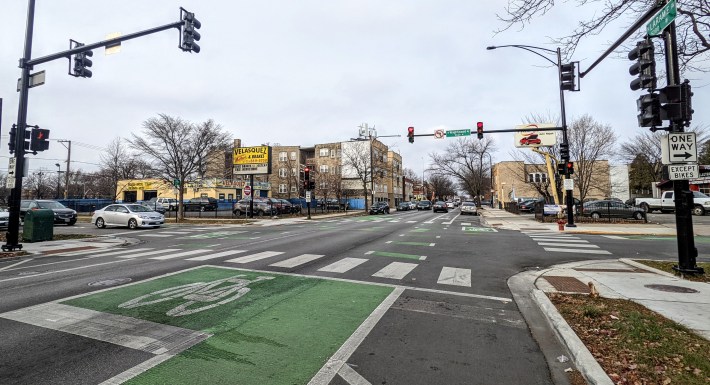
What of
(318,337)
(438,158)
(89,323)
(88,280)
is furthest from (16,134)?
(438,158)

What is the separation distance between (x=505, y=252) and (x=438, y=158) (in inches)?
Answer: 2072

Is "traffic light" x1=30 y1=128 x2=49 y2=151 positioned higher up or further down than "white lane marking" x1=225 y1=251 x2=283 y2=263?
higher up

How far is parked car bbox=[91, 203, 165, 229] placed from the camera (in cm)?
2145

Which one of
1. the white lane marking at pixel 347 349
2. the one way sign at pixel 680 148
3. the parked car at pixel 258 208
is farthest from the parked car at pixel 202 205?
the one way sign at pixel 680 148

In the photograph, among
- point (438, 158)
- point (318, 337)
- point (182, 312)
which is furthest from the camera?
point (438, 158)

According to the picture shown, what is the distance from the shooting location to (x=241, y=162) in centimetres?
3475

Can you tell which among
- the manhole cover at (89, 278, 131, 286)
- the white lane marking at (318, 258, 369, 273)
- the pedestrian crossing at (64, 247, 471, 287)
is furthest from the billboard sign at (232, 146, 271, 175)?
the manhole cover at (89, 278, 131, 286)

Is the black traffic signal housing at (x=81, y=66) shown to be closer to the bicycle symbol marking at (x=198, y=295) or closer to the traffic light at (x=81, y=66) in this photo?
the traffic light at (x=81, y=66)

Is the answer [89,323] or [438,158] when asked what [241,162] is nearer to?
[89,323]

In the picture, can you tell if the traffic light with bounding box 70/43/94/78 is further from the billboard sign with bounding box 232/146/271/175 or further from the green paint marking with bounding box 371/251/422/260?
the billboard sign with bounding box 232/146/271/175

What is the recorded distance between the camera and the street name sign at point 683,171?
23.6 ft

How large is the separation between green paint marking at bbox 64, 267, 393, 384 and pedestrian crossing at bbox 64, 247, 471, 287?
1.30m

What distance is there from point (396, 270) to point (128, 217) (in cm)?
1999

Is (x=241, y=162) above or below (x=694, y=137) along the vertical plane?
above
